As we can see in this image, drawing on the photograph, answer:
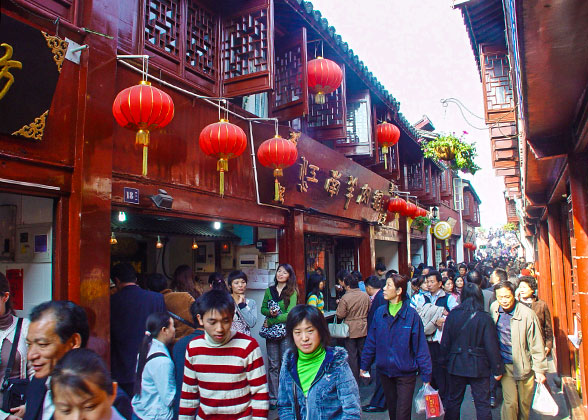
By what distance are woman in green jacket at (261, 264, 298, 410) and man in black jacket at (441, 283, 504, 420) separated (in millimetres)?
2357

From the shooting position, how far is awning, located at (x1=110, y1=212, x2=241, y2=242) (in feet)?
24.8

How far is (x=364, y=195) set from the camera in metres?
13.0

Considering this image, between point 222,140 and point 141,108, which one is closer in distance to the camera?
point 141,108

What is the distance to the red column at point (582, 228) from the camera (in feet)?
16.7

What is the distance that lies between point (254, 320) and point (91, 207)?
245 cm

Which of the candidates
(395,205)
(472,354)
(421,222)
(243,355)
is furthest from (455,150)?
(421,222)

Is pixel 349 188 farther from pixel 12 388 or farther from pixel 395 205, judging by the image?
pixel 12 388

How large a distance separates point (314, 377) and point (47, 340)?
1803mm

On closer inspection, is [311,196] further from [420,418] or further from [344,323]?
[420,418]

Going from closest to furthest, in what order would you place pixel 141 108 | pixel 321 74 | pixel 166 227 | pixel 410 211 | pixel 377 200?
1. pixel 141 108
2. pixel 321 74
3. pixel 166 227
4. pixel 377 200
5. pixel 410 211

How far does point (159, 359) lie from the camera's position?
3619 mm

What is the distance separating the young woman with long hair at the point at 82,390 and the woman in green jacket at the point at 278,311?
4414 mm

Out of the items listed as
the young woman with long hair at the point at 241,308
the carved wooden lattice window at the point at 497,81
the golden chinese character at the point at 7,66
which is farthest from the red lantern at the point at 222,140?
the carved wooden lattice window at the point at 497,81

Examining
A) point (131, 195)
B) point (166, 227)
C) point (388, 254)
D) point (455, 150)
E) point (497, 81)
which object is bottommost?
point (388, 254)
